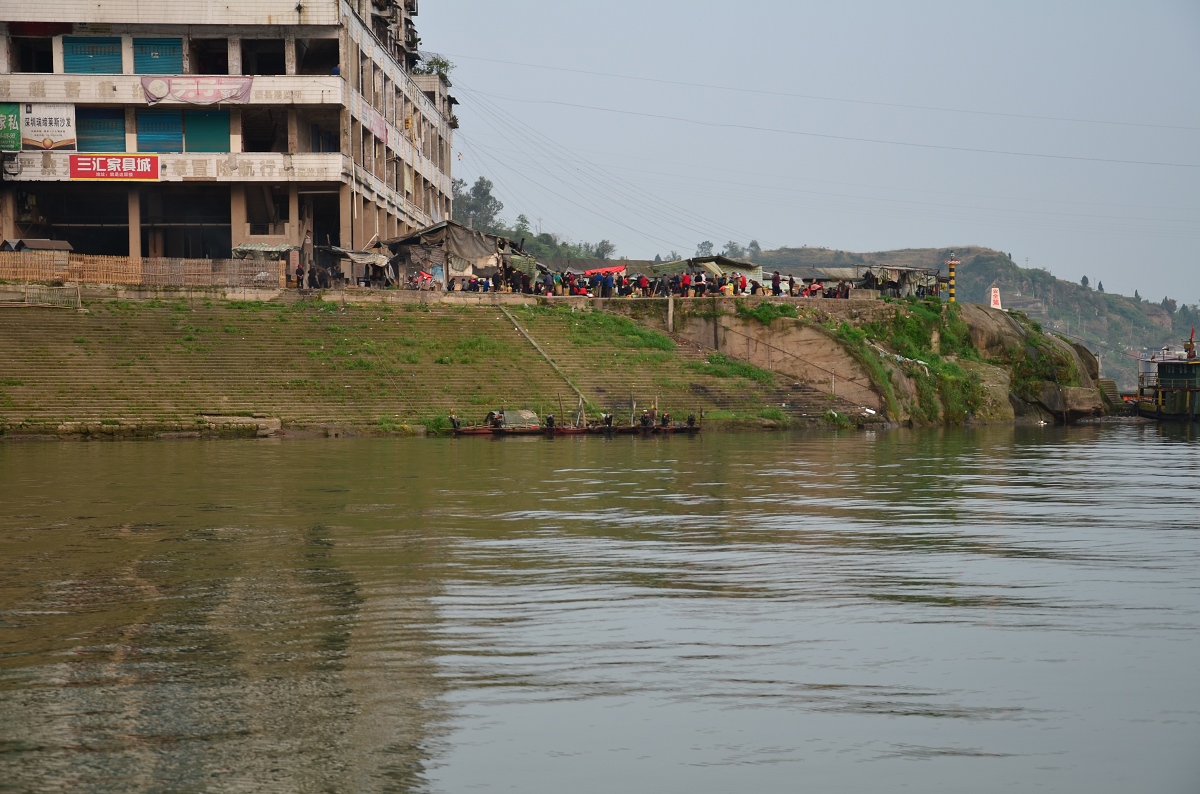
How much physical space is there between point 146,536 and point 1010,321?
159 ft

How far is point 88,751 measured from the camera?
6.74m

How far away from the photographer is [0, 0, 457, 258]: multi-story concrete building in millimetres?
53375

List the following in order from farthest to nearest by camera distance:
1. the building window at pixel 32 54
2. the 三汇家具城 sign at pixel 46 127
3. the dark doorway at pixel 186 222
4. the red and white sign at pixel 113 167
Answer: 1. the dark doorway at pixel 186 222
2. the building window at pixel 32 54
3. the red and white sign at pixel 113 167
4. the 三汇家具城 sign at pixel 46 127

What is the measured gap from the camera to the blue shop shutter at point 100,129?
177 ft

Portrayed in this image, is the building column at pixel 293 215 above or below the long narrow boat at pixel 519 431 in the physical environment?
above

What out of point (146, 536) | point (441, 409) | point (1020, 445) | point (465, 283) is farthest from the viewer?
point (465, 283)

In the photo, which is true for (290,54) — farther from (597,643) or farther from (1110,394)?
(597,643)

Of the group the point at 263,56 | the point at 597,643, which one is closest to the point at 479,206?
the point at 263,56

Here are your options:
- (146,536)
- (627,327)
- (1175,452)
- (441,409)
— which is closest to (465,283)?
(627,327)

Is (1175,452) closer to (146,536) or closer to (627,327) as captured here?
(627,327)

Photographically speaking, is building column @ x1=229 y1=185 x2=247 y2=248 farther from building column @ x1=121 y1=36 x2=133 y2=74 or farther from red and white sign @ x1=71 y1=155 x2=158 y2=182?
building column @ x1=121 y1=36 x2=133 y2=74

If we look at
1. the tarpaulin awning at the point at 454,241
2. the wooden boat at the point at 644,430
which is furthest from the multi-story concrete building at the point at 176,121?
the wooden boat at the point at 644,430

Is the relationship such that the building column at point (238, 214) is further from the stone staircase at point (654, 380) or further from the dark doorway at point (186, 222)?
the stone staircase at point (654, 380)

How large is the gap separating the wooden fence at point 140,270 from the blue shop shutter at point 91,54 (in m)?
11.6
